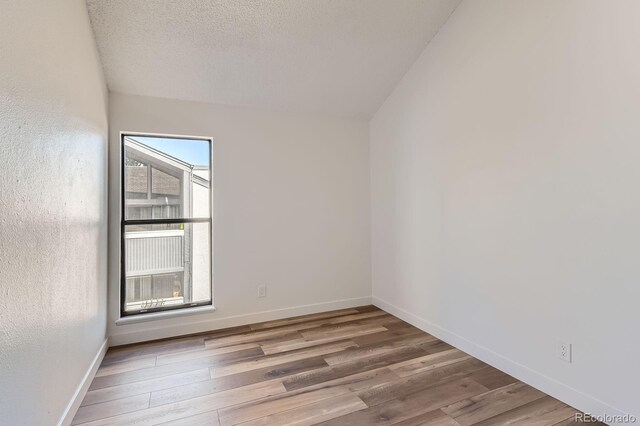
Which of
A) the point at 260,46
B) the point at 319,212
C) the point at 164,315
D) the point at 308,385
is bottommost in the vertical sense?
the point at 308,385

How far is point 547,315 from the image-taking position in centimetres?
196

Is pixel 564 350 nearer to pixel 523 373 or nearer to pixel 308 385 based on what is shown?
pixel 523 373

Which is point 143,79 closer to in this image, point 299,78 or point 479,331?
point 299,78

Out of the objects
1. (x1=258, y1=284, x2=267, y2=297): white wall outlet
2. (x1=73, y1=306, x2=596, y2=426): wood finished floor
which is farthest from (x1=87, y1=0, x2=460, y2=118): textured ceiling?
(x1=73, y1=306, x2=596, y2=426): wood finished floor

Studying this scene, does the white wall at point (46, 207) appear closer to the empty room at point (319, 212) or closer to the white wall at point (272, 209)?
the empty room at point (319, 212)

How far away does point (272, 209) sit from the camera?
3.26 meters

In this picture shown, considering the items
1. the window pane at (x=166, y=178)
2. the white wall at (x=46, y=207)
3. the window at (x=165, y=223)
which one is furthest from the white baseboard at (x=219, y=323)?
the window pane at (x=166, y=178)

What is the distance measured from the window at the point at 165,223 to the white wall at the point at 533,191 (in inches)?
81.8

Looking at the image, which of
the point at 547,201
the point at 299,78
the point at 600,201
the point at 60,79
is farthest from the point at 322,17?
the point at 600,201

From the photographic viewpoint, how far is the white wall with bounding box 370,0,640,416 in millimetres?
1631

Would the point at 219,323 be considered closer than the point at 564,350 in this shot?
No

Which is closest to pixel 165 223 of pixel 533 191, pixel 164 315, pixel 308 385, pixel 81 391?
pixel 164 315

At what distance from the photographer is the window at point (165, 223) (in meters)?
2.84

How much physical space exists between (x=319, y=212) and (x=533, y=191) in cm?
203
